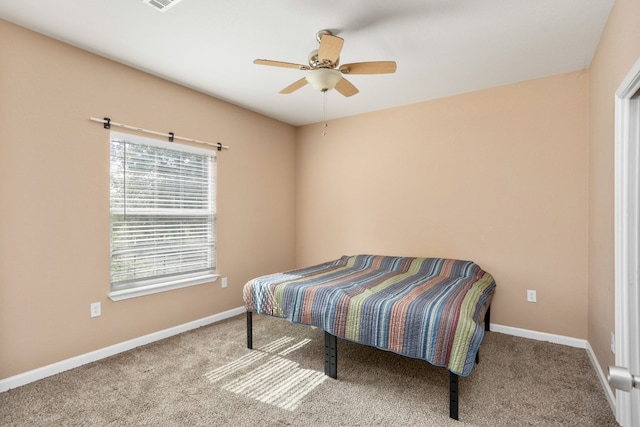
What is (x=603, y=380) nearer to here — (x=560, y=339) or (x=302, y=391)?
(x=560, y=339)

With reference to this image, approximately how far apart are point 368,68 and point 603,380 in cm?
261

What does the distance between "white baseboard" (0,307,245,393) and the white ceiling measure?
2415mm

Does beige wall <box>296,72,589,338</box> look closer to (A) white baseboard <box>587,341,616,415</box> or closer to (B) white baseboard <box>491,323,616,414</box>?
(B) white baseboard <box>491,323,616,414</box>

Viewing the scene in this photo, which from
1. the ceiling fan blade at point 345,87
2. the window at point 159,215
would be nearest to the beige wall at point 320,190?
the window at point 159,215

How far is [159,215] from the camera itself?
3.17 metres

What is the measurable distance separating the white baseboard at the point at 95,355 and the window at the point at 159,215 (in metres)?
0.41

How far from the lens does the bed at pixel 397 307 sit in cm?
192

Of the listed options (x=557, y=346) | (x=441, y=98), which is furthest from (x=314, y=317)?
(x=441, y=98)

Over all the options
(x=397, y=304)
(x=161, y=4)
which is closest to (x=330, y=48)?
(x=161, y=4)

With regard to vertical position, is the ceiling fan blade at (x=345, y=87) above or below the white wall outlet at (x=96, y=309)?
above

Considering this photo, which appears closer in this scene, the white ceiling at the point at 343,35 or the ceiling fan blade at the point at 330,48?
the ceiling fan blade at the point at 330,48

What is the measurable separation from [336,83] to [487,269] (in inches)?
94.0

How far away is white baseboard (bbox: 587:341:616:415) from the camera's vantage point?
76.6 inches

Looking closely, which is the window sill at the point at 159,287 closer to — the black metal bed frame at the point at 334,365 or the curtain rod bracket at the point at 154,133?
the black metal bed frame at the point at 334,365
